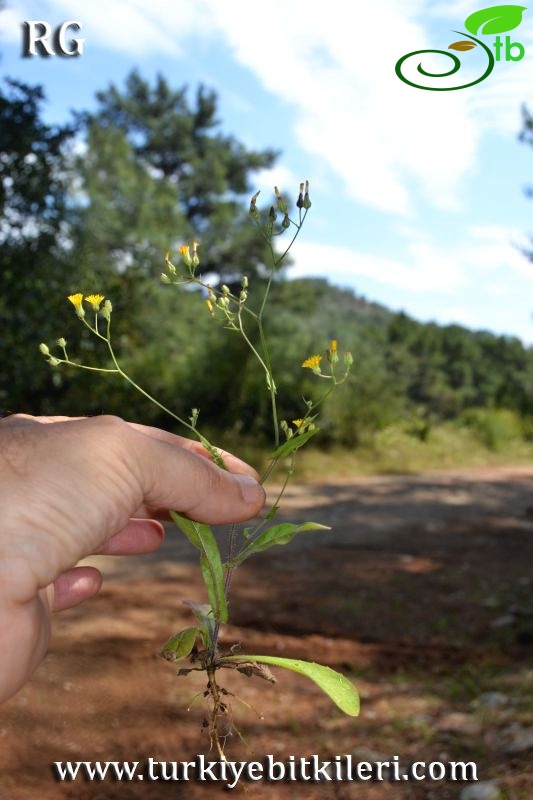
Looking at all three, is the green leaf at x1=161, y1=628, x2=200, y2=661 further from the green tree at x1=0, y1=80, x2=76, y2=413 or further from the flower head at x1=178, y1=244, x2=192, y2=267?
the green tree at x1=0, y1=80, x2=76, y2=413

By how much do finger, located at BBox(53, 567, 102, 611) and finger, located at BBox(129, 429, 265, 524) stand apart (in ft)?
0.99

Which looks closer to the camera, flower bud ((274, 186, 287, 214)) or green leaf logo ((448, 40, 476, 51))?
flower bud ((274, 186, 287, 214))

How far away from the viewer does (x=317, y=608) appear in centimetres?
487

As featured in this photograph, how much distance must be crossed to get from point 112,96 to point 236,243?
5568 mm

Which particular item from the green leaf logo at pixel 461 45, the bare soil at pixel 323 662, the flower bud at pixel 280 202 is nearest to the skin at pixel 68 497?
the flower bud at pixel 280 202

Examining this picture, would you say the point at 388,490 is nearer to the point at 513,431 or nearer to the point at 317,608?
the point at 317,608

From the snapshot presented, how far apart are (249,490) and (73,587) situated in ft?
1.32

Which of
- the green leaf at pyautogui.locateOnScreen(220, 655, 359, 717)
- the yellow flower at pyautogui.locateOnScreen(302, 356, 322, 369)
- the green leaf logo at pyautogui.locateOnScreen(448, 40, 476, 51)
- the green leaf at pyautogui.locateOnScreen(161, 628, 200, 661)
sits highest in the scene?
the green leaf logo at pyautogui.locateOnScreen(448, 40, 476, 51)

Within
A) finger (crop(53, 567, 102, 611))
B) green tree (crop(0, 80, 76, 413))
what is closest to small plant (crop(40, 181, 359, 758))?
finger (crop(53, 567, 102, 611))

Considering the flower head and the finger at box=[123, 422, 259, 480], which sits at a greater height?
the flower head

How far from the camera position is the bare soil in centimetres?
261

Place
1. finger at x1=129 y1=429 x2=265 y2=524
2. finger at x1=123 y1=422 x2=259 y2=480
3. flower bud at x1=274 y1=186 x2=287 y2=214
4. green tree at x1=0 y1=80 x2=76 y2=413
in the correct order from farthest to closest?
green tree at x1=0 y1=80 x2=76 y2=413 → finger at x1=123 y1=422 x2=259 y2=480 → finger at x1=129 y1=429 x2=265 y2=524 → flower bud at x1=274 y1=186 x2=287 y2=214

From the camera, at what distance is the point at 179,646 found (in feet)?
3.85

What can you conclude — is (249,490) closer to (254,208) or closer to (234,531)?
(234,531)
